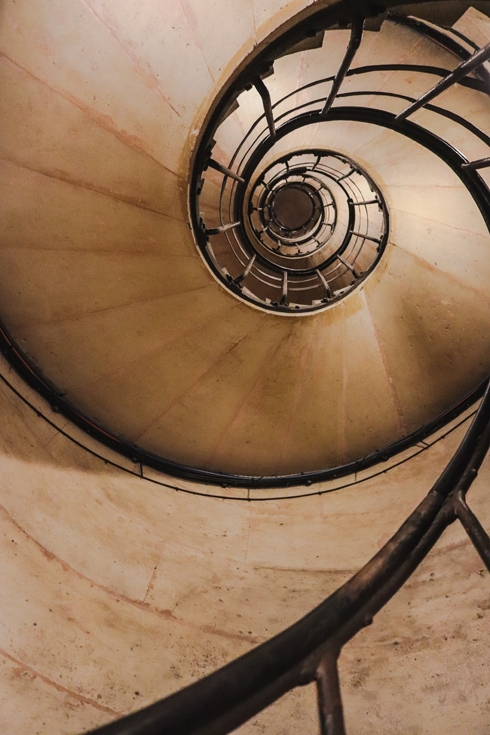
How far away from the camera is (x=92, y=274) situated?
4086 millimetres

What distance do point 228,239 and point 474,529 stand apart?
614cm

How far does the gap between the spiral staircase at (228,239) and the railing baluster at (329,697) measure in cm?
60

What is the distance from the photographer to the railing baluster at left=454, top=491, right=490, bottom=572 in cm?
105

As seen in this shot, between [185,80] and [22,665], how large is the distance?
176 inches

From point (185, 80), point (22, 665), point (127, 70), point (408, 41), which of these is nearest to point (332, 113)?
point (408, 41)

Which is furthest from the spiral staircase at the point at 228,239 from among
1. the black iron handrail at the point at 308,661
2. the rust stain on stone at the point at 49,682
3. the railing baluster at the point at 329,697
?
the rust stain on stone at the point at 49,682

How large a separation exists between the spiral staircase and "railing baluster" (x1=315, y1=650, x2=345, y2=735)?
Answer: 595mm

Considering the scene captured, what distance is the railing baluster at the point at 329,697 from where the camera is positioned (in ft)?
2.79

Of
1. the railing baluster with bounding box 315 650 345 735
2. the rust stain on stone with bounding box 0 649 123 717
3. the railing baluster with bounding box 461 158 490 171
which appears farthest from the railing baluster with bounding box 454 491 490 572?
the rust stain on stone with bounding box 0 649 123 717

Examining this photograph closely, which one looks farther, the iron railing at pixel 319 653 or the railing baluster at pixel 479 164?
the railing baluster at pixel 479 164

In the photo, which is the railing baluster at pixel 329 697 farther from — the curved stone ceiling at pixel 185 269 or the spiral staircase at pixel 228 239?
the curved stone ceiling at pixel 185 269

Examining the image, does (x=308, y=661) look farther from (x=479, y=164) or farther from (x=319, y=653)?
(x=479, y=164)

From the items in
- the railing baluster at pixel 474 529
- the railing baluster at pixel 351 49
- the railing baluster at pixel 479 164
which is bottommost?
the railing baluster at pixel 474 529

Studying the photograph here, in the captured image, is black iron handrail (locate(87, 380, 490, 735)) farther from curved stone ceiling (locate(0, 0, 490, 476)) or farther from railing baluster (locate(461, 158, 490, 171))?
curved stone ceiling (locate(0, 0, 490, 476))
